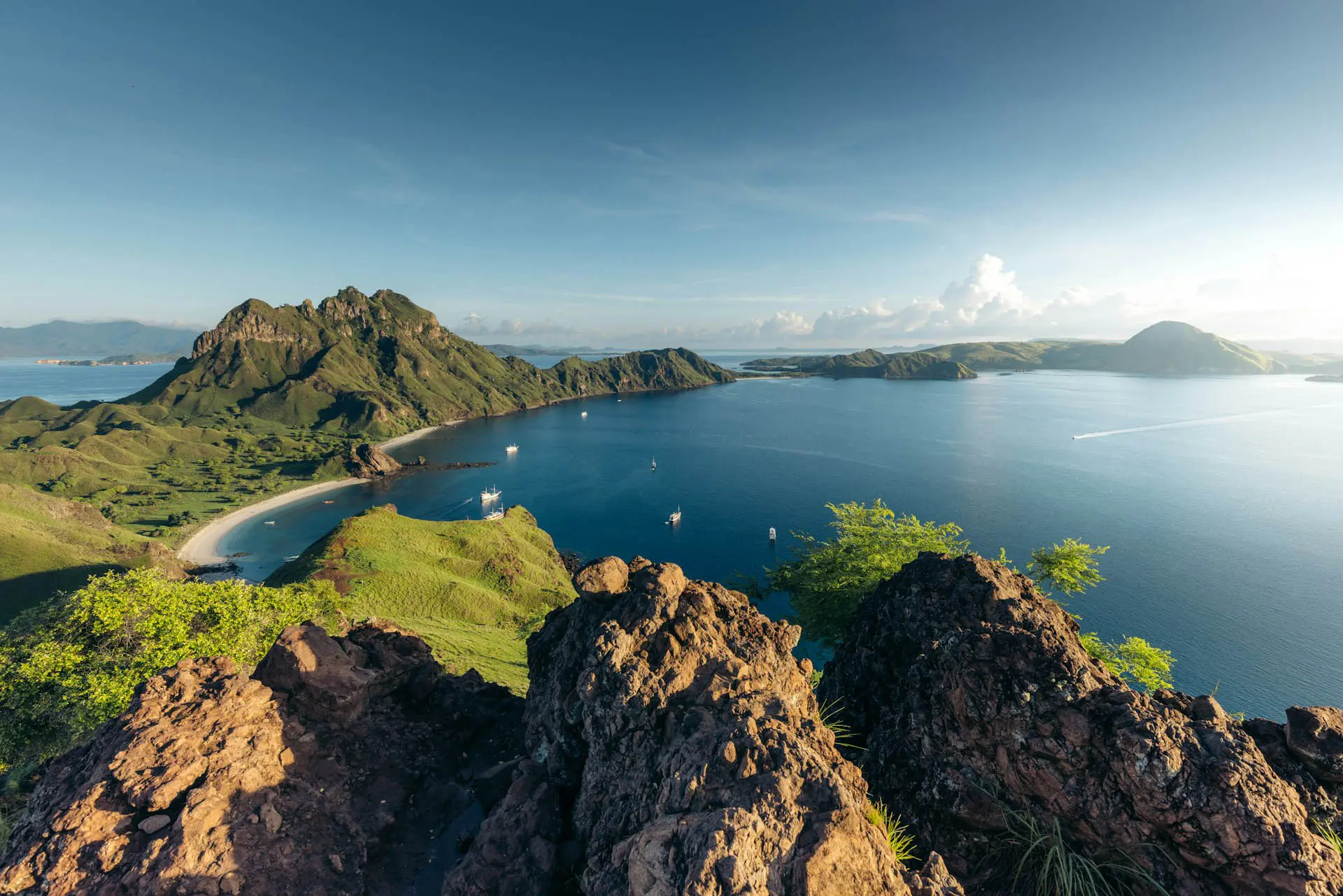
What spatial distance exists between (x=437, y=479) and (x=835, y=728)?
164m

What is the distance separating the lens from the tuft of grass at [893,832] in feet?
39.1

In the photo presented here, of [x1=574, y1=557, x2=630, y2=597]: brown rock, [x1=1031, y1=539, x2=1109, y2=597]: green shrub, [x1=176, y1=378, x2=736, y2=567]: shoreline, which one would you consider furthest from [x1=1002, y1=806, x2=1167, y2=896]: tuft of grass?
[x1=176, y1=378, x2=736, y2=567]: shoreline

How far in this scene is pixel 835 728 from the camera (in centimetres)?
1723

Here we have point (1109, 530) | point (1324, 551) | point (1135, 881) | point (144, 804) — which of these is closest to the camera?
point (1135, 881)

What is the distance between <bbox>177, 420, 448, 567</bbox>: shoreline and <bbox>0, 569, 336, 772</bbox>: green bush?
89.5 meters

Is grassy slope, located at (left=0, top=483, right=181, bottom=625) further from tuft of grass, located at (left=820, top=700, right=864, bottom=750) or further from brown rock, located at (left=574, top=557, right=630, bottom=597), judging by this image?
tuft of grass, located at (left=820, top=700, right=864, bottom=750)

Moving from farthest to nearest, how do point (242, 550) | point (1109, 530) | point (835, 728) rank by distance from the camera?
point (242, 550) → point (1109, 530) → point (835, 728)

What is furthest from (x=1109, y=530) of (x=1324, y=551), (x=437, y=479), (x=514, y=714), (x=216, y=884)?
(x=437, y=479)

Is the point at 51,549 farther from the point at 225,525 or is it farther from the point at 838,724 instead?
the point at 838,724

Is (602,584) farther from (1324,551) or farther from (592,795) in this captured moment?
(1324,551)

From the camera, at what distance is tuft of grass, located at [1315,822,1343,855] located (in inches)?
441

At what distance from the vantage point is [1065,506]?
104 meters

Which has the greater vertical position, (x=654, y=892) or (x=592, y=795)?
(x=654, y=892)

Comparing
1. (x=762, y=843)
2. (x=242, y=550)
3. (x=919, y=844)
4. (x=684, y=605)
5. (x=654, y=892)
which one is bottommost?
(x=242, y=550)
